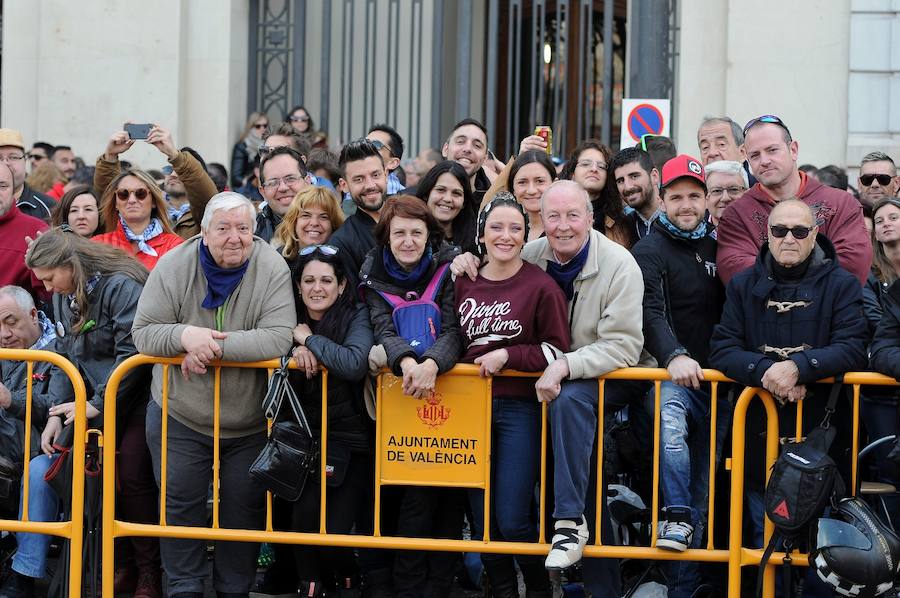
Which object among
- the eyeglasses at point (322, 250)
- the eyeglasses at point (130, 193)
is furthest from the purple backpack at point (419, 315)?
the eyeglasses at point (130, 193)

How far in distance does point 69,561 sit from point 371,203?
2.48 metres

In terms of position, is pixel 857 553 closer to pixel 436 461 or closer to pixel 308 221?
pixel 436 461

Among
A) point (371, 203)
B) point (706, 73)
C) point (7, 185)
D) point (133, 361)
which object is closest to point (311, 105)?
point (706, 73)

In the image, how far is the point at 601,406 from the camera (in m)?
6.40

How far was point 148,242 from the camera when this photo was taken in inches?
313

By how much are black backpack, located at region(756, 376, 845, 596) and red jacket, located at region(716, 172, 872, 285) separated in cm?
91

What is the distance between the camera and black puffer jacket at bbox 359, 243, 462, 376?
6344 millimetres

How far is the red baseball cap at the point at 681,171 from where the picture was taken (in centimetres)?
687

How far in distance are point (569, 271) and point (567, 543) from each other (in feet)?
4.34

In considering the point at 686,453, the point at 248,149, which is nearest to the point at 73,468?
the point at 686,453

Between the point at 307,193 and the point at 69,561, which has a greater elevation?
the point at 307,193

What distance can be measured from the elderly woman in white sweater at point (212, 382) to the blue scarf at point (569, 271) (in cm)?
132

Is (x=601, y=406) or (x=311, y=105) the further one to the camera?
(x=311, y=105)

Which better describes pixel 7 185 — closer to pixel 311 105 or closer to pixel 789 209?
pixel 789 209
